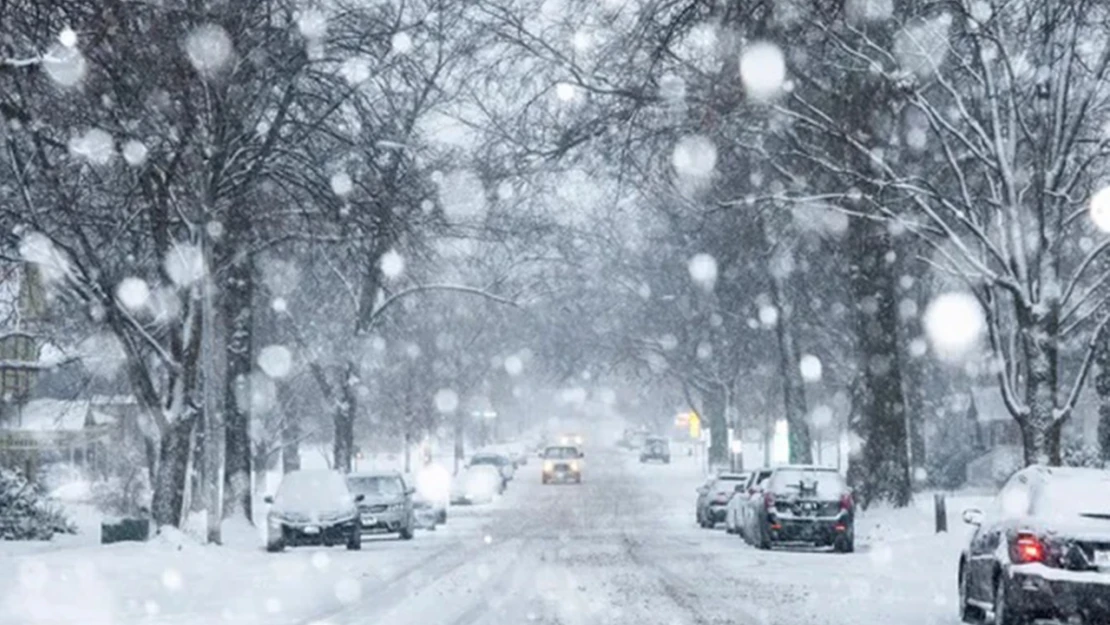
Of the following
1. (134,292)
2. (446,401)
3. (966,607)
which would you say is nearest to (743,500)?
(134,292)

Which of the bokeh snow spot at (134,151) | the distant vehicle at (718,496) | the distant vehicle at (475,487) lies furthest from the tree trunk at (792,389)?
the bokeh snow spot at (134,151)

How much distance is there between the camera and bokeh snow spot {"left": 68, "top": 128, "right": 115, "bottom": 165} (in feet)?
89.6

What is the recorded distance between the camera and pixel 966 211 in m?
30.8

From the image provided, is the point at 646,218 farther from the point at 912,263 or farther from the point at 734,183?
the point at 734,183

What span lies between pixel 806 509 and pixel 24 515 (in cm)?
1673

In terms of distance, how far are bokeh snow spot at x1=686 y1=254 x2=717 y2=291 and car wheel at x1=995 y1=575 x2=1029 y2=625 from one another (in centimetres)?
4333

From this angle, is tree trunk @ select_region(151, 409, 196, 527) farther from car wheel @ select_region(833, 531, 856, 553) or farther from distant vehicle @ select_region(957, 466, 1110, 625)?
distant vehicle @ select_region(957, 466, 1110, 625)

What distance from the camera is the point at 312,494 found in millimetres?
38031

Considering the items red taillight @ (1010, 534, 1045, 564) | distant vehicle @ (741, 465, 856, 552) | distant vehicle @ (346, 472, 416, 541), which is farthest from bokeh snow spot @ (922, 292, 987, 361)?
red taillight @ (1010, 534, 1045, 564)

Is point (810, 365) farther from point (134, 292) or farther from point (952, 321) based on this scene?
point (134, 292)

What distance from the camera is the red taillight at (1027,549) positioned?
17109 millimetres

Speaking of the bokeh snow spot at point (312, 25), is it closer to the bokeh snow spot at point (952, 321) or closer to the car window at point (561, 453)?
the bokeh snow spot at point (952, 321)

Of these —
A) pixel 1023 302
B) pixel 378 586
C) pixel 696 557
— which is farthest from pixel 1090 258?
pixel 378 586

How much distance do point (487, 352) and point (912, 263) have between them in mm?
54031
